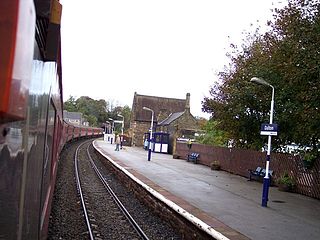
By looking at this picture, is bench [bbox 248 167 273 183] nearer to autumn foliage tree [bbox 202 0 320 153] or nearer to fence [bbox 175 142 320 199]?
fence [bbox 175 142 320 199]

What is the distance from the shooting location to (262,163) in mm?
20422

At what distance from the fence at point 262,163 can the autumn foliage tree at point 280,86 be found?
1.09m

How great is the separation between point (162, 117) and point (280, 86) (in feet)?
151

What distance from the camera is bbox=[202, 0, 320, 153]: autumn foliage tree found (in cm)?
1308

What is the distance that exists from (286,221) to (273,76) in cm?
1042

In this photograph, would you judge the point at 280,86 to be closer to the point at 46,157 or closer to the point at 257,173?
the point at 257,173

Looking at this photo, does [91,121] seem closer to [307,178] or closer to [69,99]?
[69,99]

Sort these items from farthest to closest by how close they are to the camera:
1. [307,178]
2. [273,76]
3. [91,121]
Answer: [91,121]
[273,76]
[307,178]

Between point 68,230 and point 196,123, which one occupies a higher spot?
point 196,123

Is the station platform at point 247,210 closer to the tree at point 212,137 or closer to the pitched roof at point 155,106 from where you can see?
the tree at point 212,137

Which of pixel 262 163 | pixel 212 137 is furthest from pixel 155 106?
pixel 262 163

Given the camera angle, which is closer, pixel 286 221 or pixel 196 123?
pixel 286 221

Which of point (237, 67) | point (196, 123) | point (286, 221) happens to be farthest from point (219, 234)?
point (196, 123)

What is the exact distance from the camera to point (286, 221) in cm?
996
